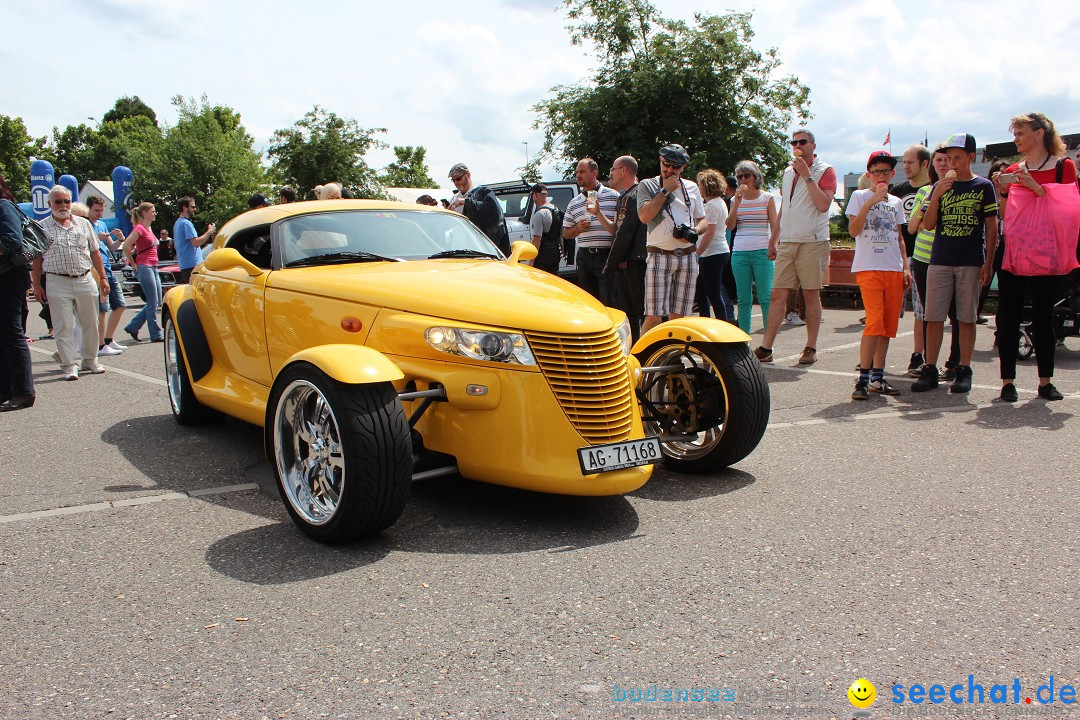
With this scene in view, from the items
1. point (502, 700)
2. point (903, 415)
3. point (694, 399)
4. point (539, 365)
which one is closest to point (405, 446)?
point (539, 365)

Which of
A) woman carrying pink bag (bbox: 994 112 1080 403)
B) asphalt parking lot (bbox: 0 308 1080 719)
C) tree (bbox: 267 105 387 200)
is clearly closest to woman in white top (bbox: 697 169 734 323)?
woman carrying pink bag (bbox: 994 112 1080 403)

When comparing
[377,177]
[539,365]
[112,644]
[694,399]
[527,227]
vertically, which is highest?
[377,177]

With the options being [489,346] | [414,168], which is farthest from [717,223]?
[414,168]

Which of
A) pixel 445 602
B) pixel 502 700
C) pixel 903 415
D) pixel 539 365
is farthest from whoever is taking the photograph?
pixel 903 415

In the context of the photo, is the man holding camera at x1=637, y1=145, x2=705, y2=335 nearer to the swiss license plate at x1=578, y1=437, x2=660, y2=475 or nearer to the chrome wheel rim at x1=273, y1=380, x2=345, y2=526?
the swiss license plate at x1=578, y1=437, x2=660, y2=475

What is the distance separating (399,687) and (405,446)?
4.00 ft

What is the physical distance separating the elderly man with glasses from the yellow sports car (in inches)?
171

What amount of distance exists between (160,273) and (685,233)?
18.1 m

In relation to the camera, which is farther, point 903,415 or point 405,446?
point 903,415

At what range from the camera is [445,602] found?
3168 mm

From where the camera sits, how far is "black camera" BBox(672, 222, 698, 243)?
7.39 metres

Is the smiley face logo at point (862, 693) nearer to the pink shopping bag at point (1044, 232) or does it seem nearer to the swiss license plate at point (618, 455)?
the swiss license plate at point (618, 455)

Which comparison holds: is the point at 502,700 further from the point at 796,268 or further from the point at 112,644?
the point at 796,268

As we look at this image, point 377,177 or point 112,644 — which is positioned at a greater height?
point 377,177
